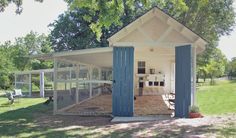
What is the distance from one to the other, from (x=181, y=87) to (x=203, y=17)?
16725mm

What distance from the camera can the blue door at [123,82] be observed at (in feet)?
42.7

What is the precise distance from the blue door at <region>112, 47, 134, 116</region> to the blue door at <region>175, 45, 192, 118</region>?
180 centimetres

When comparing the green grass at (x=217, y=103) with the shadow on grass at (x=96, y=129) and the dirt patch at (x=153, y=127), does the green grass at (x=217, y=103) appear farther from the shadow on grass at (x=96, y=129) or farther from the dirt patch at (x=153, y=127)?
the shadow on grass at (x=96, y=129)

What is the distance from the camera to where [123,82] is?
13.1 m

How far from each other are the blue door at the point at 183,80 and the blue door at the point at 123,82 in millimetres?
1796

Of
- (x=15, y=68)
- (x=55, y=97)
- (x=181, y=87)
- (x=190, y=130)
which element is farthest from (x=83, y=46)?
(x=190, y=130)

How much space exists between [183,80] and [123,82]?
2303mm

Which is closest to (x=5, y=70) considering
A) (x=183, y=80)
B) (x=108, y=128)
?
(x=183, y=80)

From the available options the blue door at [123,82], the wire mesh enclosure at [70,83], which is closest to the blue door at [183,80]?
the blue door at [123,82]

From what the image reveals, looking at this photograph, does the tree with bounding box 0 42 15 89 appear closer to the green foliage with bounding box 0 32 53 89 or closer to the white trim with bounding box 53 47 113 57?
the green foliage with bounding box 0 32 53 89

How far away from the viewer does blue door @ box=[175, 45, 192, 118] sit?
41.9ft

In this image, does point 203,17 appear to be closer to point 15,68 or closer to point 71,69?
point 71,69

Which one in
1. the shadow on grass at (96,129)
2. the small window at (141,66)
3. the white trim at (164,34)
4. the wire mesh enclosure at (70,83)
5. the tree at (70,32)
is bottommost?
the shadow on grass at (96,129)

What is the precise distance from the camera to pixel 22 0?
12.5 metres
